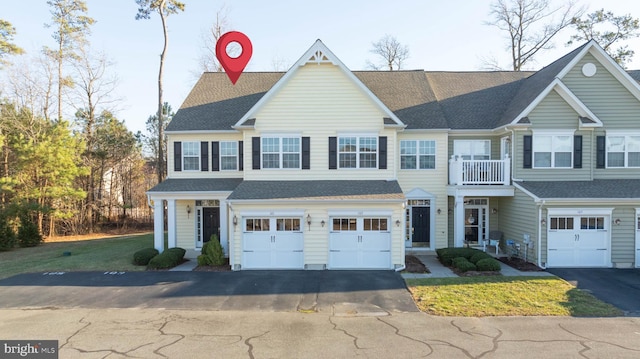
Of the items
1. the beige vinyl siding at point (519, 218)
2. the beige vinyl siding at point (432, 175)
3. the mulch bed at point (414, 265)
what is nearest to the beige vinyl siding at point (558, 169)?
the beige vinyl siding at point (519, 218)

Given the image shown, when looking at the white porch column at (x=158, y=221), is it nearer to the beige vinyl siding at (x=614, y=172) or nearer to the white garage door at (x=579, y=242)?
the white garage door at (x=579, y=242)

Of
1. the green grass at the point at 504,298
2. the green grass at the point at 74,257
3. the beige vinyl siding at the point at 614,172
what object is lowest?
the green grass at the point at 74,257

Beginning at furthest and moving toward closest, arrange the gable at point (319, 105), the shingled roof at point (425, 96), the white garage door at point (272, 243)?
the shingled roof at point (425, 96)
the gable at point (319, 105)
the white garage door at point (272, 243)

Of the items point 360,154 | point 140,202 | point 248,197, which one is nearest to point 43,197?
point 140,202

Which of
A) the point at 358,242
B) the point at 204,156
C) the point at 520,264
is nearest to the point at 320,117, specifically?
the point at 358,242

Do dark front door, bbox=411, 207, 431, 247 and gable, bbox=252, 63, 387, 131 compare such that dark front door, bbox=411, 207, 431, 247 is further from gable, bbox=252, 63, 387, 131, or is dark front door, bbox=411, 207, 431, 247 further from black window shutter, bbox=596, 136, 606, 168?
black window shutter, bbox=596, 136, 606, 168

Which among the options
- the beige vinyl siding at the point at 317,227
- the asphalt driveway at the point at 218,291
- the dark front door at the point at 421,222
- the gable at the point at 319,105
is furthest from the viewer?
the dark front door at the point at 421,222

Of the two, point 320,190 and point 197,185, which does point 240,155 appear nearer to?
point 197,185
